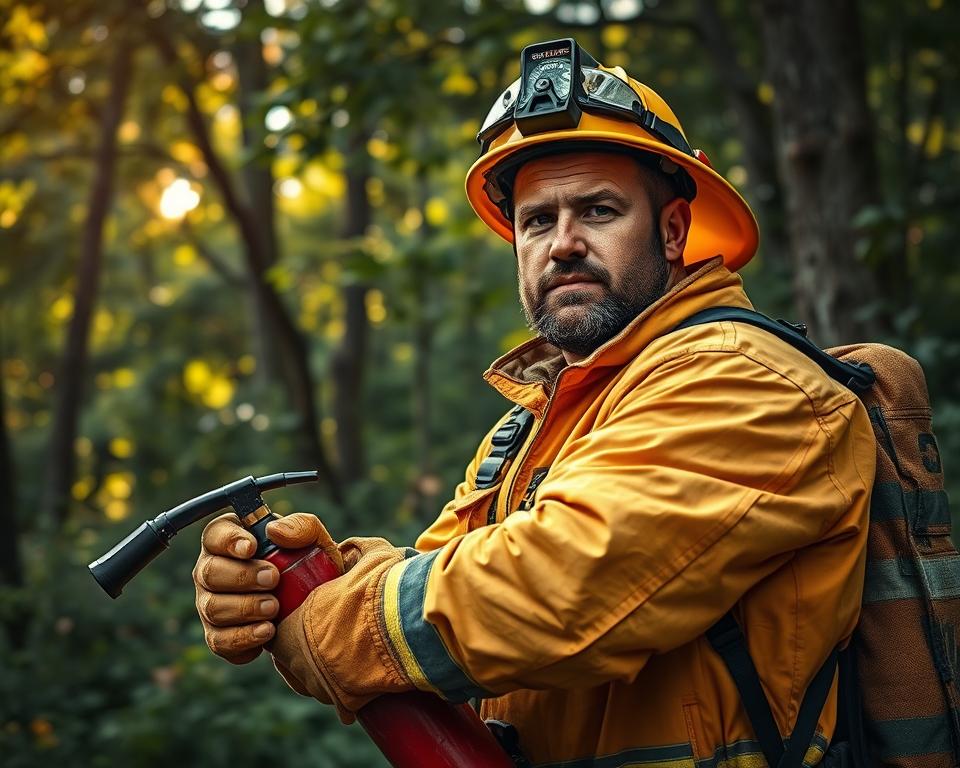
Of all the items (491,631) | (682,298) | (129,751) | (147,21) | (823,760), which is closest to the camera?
(491,631)

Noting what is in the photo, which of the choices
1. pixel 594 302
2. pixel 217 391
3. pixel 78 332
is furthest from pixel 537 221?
pixel 217 391

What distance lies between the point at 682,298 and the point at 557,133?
479 millimetres

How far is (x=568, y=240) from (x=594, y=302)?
0.16 m

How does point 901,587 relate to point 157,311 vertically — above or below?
below

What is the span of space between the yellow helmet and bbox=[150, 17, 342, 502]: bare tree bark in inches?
239

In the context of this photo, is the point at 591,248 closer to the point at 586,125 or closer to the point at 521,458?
the point at 586,125

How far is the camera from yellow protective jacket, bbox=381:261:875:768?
206cm

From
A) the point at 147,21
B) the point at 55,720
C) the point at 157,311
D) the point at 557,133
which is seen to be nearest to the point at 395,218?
the point at 157,311

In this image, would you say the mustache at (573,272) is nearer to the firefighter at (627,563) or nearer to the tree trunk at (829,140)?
the firefighter at (627,563)

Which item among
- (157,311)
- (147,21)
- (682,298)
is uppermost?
(147,21)

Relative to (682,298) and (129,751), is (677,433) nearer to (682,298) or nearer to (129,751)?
(682,298)

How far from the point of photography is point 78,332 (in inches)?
424

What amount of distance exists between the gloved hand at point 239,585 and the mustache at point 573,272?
85cm

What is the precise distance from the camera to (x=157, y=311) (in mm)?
14586
